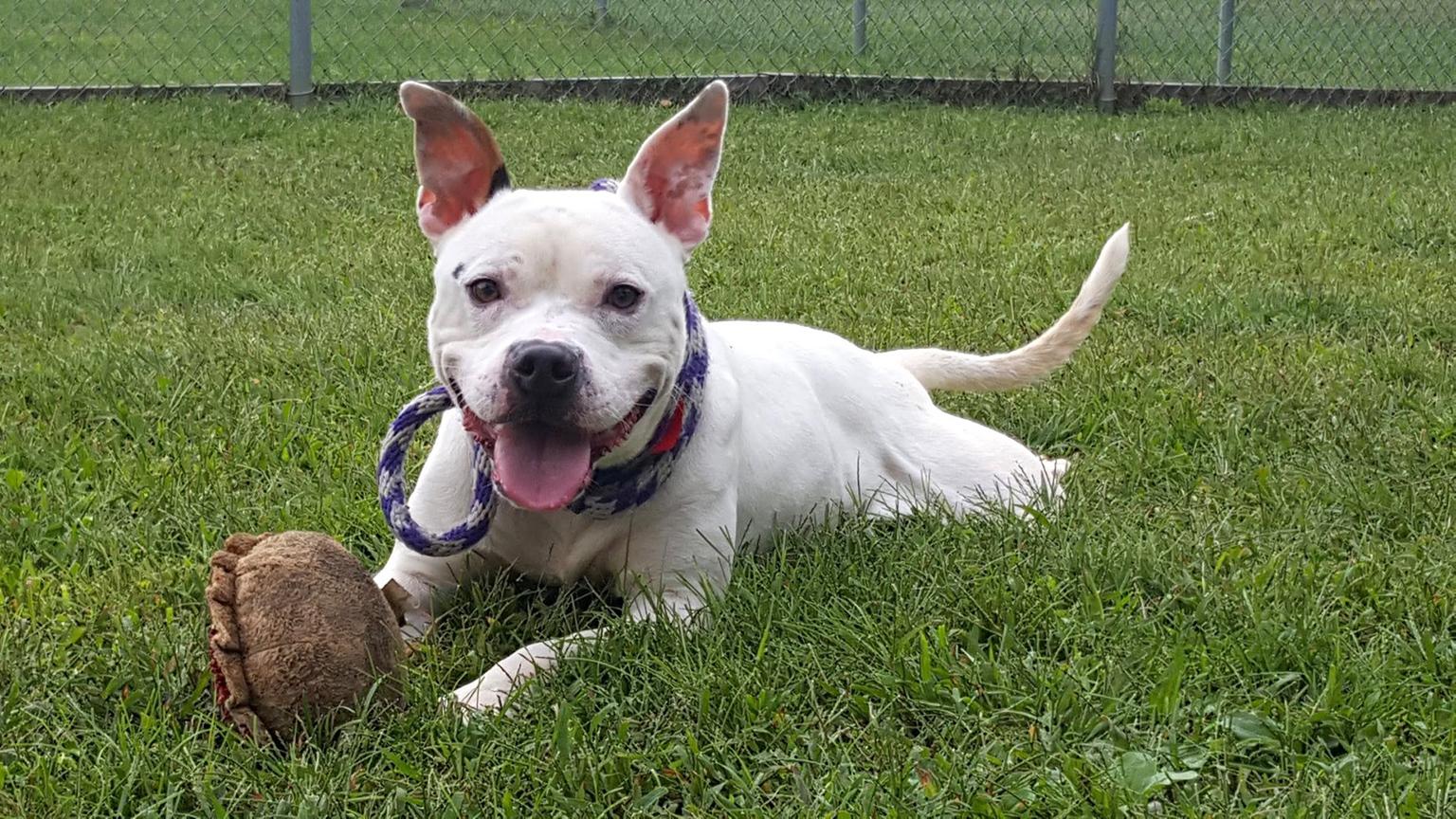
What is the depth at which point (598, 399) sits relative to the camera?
2486 mm

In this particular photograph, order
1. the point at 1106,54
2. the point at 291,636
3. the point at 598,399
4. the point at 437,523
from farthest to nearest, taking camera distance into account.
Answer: the point at 1106,54 → the point at 437,523 → the point at 598,399 → the point at 291,636

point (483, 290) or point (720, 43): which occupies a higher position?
point (483, 290)

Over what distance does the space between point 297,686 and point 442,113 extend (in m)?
1.13

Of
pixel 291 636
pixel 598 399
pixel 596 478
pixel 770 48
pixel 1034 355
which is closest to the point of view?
pixel 291 636

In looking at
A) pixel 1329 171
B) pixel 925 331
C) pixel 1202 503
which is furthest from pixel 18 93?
pixel 1202 503

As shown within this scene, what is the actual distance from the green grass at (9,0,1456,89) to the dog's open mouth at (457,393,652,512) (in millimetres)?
9010

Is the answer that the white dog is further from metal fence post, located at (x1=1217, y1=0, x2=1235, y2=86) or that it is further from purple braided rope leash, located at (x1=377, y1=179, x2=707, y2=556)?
metal fence post, located at (x1=1217, y1=0, x2=1235, y2=86)

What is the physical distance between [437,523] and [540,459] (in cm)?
42

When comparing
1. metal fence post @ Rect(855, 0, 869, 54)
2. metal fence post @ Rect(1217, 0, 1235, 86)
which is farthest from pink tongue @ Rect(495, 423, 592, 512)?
metal fence post @ Rect(1217, 0, 1235, 86)

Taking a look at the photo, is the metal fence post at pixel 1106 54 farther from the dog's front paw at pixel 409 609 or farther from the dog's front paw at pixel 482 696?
the dog's front paw at pixel 482 696

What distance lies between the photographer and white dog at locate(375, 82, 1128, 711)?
8.32 ft

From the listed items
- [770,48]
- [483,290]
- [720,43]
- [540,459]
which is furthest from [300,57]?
[540,459]

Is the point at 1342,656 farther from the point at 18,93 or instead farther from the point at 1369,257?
the point at 18,93

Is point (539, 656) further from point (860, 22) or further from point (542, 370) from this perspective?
point (860, 22)
